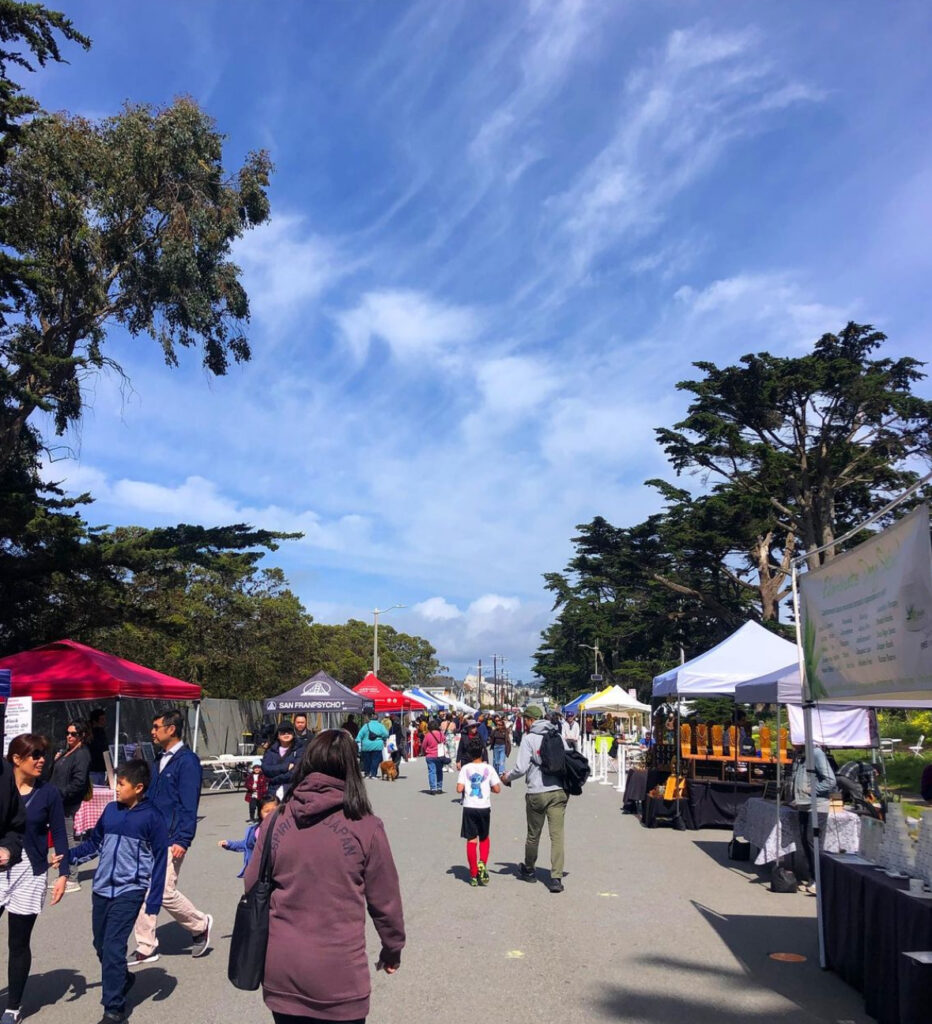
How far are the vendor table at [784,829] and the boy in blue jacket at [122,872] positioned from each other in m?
5.28

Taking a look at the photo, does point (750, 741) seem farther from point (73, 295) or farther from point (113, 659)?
point (73, 295)

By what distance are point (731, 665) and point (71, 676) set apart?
10.3 meters

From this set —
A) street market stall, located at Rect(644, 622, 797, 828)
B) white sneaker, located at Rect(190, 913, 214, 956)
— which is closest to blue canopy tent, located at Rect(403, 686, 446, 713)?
street market stall, located at Rect(644, 622, 797, 828)

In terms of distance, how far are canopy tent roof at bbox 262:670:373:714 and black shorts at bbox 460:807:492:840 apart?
558 inches

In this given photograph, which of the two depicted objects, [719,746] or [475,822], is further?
[719,746]

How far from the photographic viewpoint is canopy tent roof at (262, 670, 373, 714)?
914 inches

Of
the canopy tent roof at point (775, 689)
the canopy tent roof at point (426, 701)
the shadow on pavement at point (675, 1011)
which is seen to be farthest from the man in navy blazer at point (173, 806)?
the canopy tent roof at point (426, 701)

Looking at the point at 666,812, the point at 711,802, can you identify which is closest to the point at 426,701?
the point at 666,812

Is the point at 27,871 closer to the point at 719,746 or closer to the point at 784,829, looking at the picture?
the point at 784,829

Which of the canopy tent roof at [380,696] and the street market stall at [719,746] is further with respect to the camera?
the canopy tent roof at [380,696]

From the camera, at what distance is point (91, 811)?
34.3ft

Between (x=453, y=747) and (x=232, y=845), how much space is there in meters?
30.0

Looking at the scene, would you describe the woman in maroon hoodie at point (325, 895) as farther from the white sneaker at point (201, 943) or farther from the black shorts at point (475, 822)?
the black shorts at point (475, 822)

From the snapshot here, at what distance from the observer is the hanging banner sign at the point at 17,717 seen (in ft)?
38.8
